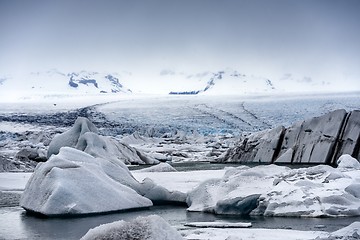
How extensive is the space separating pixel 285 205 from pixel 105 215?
2599 mm

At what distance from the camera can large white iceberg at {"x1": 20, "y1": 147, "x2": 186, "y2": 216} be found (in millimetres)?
7656

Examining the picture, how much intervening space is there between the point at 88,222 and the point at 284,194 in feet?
9.27

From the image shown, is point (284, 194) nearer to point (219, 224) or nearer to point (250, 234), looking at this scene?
point (219, 224)

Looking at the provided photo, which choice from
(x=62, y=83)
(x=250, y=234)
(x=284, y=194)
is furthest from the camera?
(x=62, y=83)

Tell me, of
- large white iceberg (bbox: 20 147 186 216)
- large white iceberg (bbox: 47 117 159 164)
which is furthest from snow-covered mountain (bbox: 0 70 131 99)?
large white iceberg (bbox: 20 147 186 216)

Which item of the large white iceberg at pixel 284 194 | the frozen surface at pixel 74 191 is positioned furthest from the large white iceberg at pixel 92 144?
the large white iceberg at pixel 284 194

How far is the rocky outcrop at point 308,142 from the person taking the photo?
1534 centimetres

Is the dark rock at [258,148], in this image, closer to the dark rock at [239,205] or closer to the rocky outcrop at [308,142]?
the rocky outcrop at [308,142]

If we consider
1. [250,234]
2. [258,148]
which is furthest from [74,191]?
[258,148]

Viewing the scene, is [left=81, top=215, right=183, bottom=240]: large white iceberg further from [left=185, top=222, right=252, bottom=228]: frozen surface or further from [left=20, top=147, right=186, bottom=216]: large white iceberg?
[left=20, top=147, right=186, bottom=216]: large white iceberg

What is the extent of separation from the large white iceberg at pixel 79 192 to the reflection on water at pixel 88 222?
215 millimetres

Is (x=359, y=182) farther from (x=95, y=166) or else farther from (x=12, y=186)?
(x=12, y=186)

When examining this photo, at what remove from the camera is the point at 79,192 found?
7777mm

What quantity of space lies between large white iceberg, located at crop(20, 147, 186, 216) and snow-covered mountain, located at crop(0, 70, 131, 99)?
77724 mm
